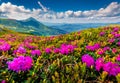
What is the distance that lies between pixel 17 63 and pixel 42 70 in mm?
761

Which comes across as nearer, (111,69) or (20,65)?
Result: (111,69)

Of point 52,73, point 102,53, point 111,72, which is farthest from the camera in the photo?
point 102,53

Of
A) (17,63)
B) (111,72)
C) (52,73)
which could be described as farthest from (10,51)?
(111,72)

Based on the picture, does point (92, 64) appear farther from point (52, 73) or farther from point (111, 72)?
point (52, 73)

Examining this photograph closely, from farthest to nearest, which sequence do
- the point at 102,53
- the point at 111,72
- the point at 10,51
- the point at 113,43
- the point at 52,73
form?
the point at 113,43, the point at 10,51, the point at 102,53, the point at 52,73, the point at 111,72

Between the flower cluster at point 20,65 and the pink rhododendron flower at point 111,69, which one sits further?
the flower cluster at point 20,65

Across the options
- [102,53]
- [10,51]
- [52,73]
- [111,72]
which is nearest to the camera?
[111,72]

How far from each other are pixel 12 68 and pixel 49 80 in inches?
47.7

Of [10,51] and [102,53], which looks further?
[10,51]

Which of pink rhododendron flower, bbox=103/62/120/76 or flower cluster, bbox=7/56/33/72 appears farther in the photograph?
flower cluster, bbox=7/56/33/72

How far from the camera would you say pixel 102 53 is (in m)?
8.43

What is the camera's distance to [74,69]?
606 cm

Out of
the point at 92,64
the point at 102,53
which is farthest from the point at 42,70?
the point at 102,53

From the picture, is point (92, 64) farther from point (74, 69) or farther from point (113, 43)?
point (113, 43)
